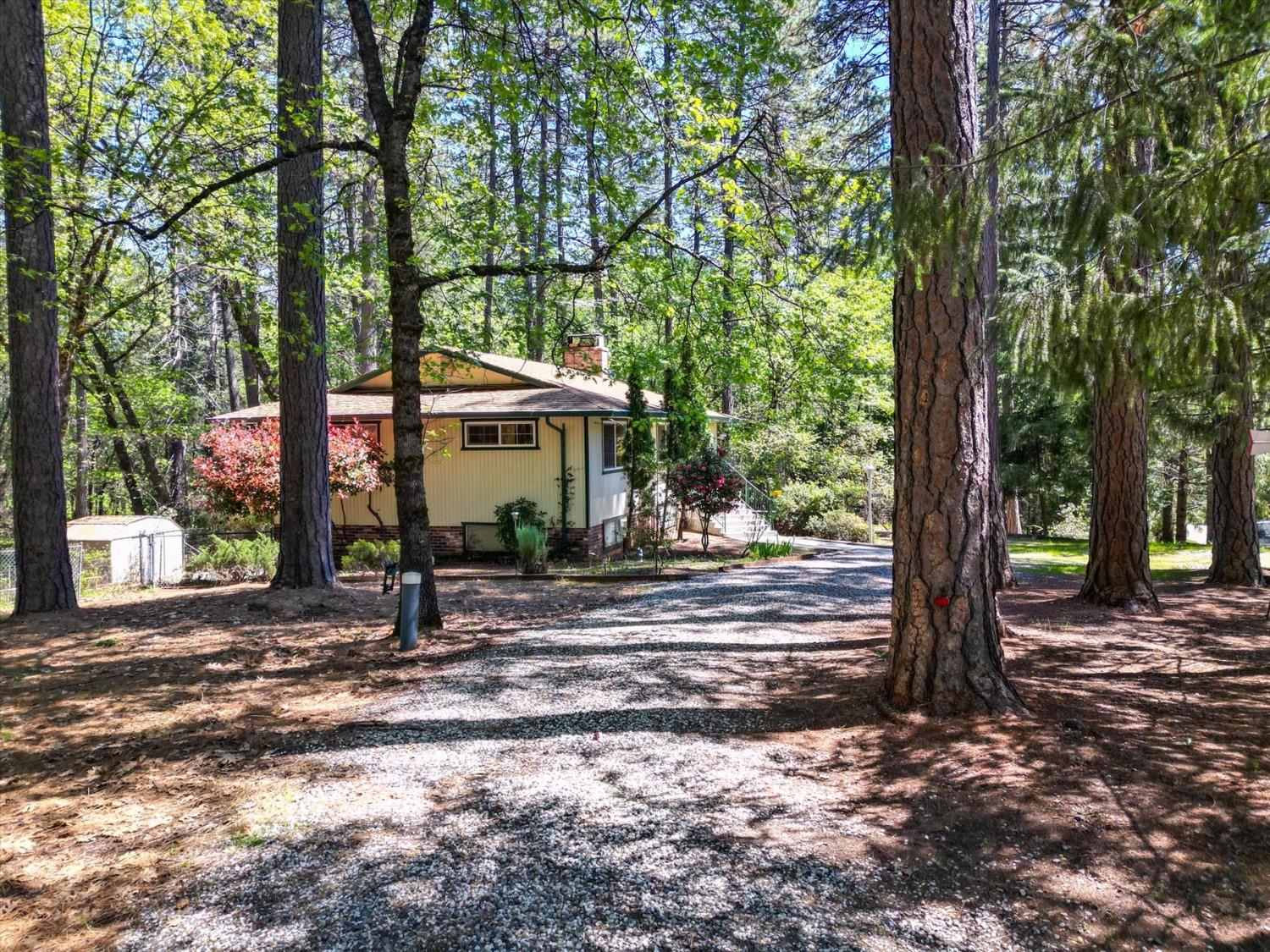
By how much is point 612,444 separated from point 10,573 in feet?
33.5

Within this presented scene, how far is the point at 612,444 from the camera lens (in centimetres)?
1673

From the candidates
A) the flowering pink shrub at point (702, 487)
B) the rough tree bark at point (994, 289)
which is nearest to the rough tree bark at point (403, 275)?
the rough tree bark at point (994, 289)

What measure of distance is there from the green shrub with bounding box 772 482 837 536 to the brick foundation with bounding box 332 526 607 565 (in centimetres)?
614

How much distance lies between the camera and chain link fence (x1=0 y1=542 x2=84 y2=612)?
32.3 feet

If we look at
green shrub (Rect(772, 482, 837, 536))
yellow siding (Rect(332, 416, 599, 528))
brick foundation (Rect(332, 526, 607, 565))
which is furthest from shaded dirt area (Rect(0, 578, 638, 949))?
green shrub (Rect(772, 482, 837, 536))

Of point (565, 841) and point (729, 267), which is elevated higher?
point (729, 267)

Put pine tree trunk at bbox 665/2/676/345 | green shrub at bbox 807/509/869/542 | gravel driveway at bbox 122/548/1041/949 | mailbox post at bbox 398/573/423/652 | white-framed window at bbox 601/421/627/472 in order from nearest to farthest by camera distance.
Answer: gravel driveway at bbox 122/548/1041/949, mailbox post at bbox 398/573/423/652, pine tree trunk at bbox 665/2/676/345, white-framed window at bbox 601/421/627/472, green shrub at bbox 807/509/869/542

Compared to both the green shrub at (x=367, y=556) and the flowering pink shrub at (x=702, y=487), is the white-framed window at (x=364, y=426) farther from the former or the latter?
the flowering pink shrub at (x=702, y=487)

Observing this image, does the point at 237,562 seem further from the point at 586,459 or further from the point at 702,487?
→ the point at 702,487

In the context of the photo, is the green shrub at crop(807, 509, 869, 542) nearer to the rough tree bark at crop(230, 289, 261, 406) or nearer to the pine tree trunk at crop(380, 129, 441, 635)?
the rough tree bark at crop(230, 289, 261, 406)

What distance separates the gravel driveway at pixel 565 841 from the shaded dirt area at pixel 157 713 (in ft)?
1.07

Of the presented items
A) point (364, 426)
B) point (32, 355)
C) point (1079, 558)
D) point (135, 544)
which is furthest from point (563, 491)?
point (1079, 558)

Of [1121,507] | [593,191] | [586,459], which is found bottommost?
[1121,507]

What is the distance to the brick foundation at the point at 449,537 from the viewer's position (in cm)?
1477
